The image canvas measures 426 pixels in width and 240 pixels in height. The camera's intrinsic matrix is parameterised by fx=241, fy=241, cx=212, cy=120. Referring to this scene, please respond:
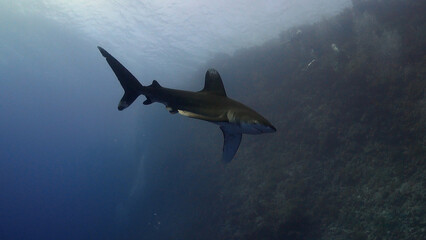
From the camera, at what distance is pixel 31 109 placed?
152875 millimetres

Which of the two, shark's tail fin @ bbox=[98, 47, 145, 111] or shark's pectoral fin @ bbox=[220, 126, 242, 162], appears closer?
shark's pectoral fin @ bbox=[220, 126, 242, 162]

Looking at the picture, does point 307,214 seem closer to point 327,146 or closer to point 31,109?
point 327,146

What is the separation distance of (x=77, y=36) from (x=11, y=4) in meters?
9.79

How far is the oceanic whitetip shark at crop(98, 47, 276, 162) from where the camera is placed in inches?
131

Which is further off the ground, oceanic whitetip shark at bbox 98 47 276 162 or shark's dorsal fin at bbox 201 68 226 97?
shark's dorsal fin at bbox 201 68 226 97

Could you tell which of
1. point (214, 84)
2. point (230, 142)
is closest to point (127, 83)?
point (214, 84)

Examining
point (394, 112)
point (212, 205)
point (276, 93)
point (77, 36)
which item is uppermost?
point (77, 36)

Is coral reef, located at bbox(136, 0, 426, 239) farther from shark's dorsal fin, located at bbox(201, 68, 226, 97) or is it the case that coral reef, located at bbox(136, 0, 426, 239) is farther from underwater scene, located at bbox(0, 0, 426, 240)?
shark's dorsal fin, located at bbox(201, 68, 226, 97)

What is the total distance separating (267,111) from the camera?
22.4 metres

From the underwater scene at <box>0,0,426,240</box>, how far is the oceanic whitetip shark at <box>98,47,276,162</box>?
0.02 metres

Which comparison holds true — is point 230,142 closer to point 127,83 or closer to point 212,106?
point 212,106

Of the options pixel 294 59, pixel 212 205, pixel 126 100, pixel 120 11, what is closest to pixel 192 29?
pixel 120 11

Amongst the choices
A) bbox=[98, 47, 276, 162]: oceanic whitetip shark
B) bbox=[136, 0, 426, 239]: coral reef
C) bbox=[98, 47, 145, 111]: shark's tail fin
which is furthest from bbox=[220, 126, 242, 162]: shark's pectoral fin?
bbox=[136, 0, 426, 239]: coral reef

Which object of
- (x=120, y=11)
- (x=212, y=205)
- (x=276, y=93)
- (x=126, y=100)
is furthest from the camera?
(x=120, y=11)
